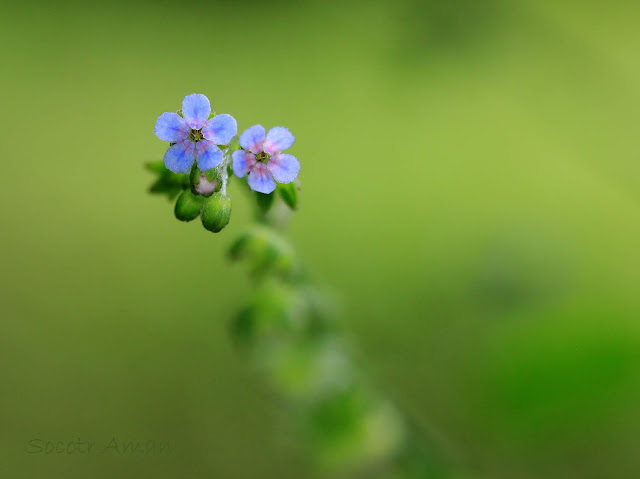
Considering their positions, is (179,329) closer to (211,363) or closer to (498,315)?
(211,363)

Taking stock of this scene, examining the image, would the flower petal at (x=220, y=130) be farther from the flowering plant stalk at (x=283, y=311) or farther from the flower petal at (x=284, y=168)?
the flower petal at (x=284, y=168)

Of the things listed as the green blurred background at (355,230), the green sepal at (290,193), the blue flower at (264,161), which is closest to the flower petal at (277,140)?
the blue flower at (264,161)

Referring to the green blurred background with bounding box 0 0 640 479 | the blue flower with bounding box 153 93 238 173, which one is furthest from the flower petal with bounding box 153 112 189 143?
the green blurred background with bounding box 0 0 640 479

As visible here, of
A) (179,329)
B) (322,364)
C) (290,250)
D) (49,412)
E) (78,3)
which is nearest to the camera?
(290,250)

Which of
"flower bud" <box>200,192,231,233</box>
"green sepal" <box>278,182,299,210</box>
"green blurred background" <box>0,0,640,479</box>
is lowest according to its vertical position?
"flower bud" <box>200,192,231,233</box>

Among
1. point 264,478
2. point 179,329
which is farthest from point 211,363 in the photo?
point 264,478

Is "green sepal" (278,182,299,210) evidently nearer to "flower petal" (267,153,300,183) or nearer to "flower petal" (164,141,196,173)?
"flower petal" (267,153,300,183)

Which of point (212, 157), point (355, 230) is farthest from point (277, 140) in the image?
point (355, 230)
